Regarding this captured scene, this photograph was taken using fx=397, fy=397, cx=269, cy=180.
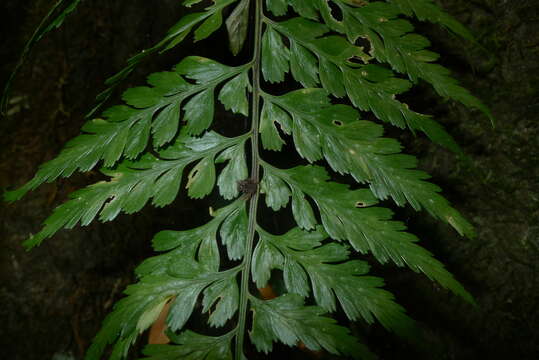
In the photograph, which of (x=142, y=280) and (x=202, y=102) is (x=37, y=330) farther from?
(x=202, y=102)

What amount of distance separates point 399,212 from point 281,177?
27.0 inches

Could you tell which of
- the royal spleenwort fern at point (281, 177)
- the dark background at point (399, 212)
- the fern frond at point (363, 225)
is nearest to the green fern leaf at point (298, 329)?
the royal spleenwort fern at point (281, 177)

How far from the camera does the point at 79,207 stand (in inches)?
54.6

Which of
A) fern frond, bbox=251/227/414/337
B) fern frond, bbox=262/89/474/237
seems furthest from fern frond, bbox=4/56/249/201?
fern frond, bbox=251/227/414/337

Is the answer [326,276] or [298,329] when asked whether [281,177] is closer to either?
[326,276]

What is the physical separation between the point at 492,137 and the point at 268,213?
1098mm

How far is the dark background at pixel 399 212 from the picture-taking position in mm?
1672

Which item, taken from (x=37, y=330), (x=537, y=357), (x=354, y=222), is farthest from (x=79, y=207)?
(x=537, y=357)

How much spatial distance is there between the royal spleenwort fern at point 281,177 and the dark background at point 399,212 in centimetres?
48

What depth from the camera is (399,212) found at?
1872 millimetres

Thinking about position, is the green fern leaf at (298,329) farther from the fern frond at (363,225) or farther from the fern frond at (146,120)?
the fern frond at (146,120)

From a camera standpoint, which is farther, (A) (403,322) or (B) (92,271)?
(B) (92,271)

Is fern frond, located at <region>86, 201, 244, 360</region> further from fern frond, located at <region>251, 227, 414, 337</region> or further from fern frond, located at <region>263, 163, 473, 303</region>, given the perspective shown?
fern frond, located at <region>263, 163, 473, 303</region>

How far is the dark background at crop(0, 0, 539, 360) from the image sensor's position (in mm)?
1672
